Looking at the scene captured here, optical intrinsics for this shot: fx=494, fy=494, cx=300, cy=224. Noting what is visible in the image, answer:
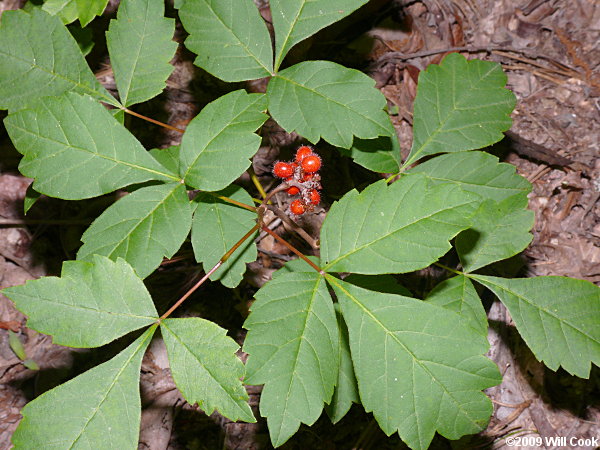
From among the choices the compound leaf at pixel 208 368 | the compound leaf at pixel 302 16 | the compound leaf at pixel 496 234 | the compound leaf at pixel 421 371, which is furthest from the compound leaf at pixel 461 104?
the compound leaf at pixel 208 368

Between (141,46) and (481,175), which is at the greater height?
(141,46)

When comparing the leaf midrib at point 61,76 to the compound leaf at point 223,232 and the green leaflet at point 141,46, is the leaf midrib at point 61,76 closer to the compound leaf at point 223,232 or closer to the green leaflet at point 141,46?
the green leaflet at point 141,46

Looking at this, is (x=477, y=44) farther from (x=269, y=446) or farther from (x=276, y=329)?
(x=269, y=446)

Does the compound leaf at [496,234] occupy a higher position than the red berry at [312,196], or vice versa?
the red berry at [312,196]

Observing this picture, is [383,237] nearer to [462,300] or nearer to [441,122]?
[462,300]

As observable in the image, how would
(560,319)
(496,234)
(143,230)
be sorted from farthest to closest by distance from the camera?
1. (496,234)
2. (560,319)
3. (143,230)

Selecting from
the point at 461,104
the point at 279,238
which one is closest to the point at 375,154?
the point at 461,104

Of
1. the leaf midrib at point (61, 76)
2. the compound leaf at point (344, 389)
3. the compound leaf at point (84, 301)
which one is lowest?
the compound leaf at point (344, 389)

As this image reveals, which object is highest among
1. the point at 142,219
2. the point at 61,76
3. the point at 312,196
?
the point at 61,76
